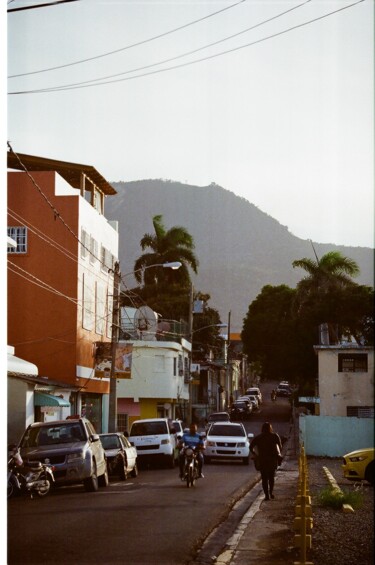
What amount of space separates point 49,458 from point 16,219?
18224 millimetres

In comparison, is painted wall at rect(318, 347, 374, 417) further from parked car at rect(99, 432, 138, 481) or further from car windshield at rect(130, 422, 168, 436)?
car windshield at rect(130, 422, 168, 436)

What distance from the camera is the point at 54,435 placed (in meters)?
22.8

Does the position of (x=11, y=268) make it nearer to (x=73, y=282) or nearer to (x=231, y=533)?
(x=73, y=282)

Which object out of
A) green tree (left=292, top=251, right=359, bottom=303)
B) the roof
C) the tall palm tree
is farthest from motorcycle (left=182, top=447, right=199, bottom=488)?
the tall palm tree

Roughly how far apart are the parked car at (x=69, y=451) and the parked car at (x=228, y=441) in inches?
481

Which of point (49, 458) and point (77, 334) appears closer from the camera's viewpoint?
point (49, 458)

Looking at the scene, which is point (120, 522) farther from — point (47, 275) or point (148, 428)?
point (47, 275)

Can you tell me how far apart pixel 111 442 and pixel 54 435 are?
541 cm

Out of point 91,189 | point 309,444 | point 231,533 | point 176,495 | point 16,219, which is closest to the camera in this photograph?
point 231,533

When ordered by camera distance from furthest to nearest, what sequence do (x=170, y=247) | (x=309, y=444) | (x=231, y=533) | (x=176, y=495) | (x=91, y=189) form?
(x=170, y=247)
(x=91, y=189)
(x=309, y=444)
(x=176, y=495)
(x=231, y=533)

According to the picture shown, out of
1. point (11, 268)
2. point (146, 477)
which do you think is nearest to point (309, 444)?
point (146, 477)

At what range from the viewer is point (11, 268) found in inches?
1510

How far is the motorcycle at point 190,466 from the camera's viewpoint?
23000mm

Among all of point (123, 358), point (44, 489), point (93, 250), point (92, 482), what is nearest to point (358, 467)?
point (92, 482)
